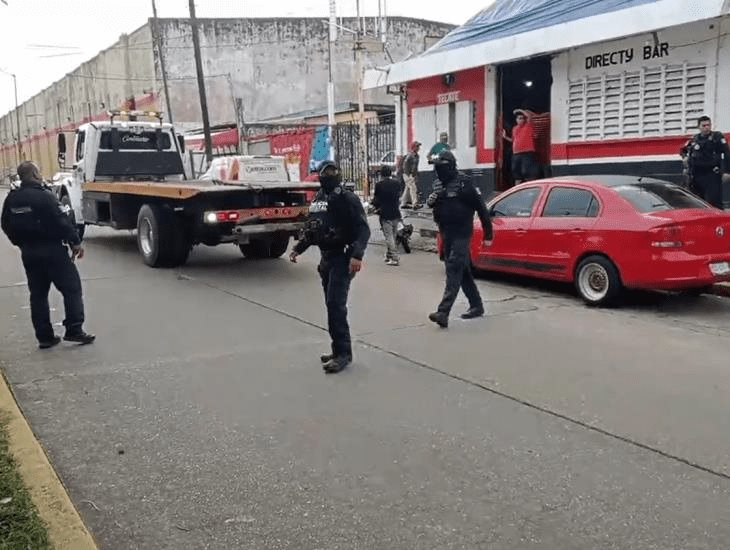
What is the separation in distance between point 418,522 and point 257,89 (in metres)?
38.7

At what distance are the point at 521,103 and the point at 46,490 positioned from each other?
15426 millimetres

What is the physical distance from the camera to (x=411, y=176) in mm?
19000

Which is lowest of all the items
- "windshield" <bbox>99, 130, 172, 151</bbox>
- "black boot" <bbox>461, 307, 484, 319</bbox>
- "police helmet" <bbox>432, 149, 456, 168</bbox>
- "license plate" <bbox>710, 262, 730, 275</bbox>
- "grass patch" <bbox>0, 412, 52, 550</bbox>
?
"black boot" <bbox>461, 307, 484, 319</bbox>

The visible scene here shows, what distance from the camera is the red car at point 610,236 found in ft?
26.6

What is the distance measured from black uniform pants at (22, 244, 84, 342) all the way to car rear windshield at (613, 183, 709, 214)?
5.85 meters

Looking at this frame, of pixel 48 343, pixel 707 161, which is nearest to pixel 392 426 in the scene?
pixel 48 343

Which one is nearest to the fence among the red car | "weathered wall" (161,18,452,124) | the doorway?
the doorway

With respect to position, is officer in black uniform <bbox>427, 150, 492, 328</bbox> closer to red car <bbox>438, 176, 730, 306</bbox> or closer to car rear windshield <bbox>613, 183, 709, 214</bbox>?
red car <bbox>438, 176, 730, 306</bbox>

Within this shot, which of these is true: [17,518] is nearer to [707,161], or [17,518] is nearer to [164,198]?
[164,198]

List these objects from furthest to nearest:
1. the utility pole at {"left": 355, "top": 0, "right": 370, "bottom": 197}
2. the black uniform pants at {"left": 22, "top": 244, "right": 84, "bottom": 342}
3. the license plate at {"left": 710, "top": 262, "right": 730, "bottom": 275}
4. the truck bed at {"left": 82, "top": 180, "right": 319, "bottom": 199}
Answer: the utility pole at {"left": 355, "top": 0, "right": 370, "bottom": 197}, the truck bed at {"left": 82, "top": 180, "right": 319, "bottom": 199}, the license plate at {"left": 710, "top": 262, "right": 730, "bottom": 275}, the black uniform pants at {"left": 22, "top": 244, "right": 84, "bottom": 342}

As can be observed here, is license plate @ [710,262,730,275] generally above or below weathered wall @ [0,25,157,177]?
below

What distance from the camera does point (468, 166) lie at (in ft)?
59.2

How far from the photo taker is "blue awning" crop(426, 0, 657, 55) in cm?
1434

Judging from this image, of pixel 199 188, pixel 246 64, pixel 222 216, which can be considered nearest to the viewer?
pixel 199 188
